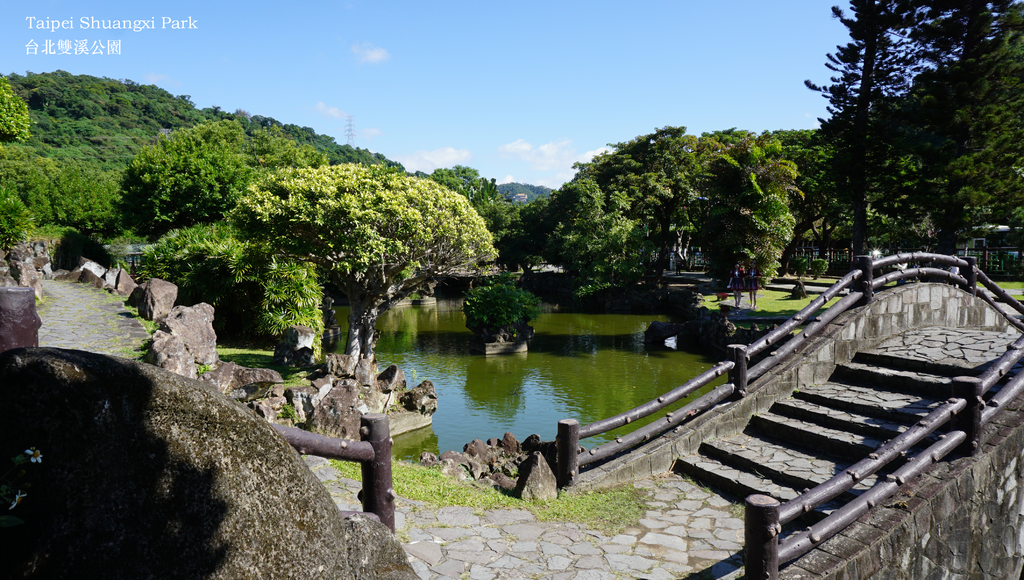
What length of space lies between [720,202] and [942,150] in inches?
293

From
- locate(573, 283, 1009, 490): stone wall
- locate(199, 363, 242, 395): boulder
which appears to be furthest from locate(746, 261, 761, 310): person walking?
locate(199, 363, 242, 395): boulder

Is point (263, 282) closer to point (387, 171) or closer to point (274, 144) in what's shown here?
point (387, 171)

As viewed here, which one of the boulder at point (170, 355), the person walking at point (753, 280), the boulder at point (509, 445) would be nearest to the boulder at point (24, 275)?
the boulder at point (170, 355)

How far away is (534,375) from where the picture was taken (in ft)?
54.2

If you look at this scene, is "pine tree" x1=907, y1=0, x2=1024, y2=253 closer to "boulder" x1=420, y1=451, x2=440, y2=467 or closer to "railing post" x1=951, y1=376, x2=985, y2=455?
"railing post" x1=951, y1=376, x2=985, y2=455

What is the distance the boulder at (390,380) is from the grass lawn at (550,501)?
16.8 feet

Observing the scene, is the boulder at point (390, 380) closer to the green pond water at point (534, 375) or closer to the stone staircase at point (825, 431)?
the green pond water at point (534, 375)

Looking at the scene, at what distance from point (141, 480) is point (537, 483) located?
450 cm

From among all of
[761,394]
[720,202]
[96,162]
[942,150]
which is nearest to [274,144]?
[96,162]

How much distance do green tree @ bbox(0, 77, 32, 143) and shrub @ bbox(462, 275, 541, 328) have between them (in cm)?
1221

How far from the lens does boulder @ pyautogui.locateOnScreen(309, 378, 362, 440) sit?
8898mm

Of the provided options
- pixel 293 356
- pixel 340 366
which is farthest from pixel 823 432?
pixel 293 356

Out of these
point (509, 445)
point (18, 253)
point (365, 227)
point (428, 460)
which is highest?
point (365, 227)

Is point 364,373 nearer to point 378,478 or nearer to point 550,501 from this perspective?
point 550,501
